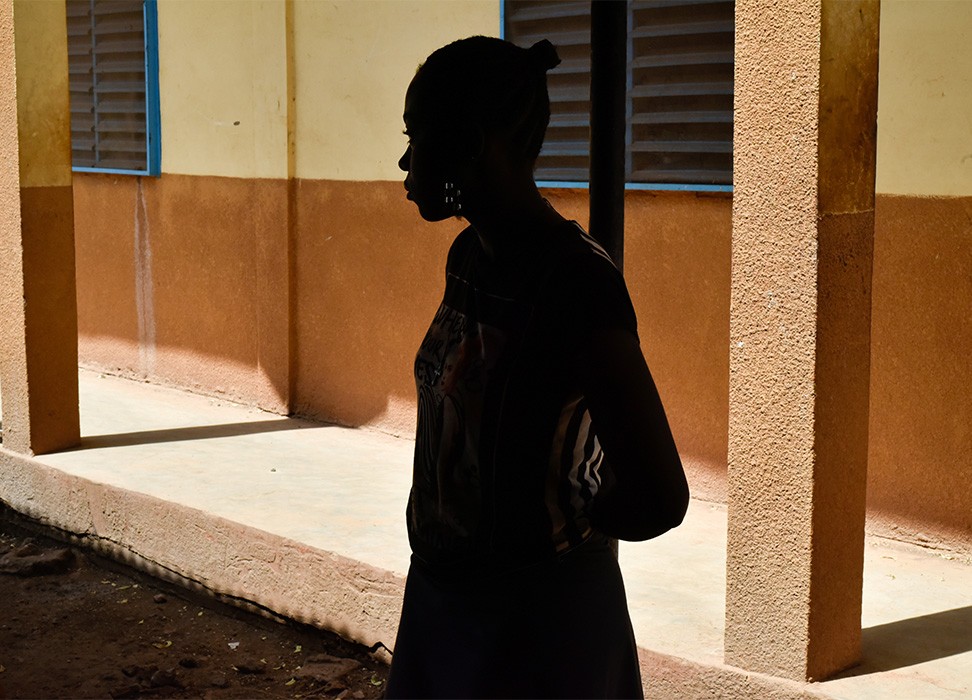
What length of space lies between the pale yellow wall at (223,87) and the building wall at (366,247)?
1 cm

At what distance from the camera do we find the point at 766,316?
3.80 m

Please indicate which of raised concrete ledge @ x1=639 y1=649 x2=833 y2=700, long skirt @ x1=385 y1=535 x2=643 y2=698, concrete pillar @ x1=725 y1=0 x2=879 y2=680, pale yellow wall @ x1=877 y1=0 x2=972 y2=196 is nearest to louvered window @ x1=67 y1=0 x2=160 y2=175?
pale yellow wall @ x1=877 y1=0 x2=972 y2=196

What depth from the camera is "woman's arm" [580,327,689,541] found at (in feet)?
6.22

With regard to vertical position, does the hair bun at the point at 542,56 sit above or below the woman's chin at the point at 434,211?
above

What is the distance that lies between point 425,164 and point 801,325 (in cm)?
191

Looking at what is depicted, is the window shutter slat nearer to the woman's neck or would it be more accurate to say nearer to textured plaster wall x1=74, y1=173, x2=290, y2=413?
textured plaster wall x1=74, y1=173, x2=290, y2=413

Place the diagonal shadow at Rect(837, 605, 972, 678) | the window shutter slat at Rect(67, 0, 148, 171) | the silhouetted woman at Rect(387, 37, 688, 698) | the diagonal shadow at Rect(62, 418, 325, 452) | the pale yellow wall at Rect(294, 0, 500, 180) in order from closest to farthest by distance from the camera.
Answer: the silhouetted woman at Rect(387, 37, 688, 698)
the diagonal shadow at Rect(837, 605, 972, 678)
the pale yellow wall at Rect(294, 0, 500, 180)
the diagonal shadow at Rect(62, 418, 325, 452)
the window shutter slat at Rect(67, 0, 148, 171)

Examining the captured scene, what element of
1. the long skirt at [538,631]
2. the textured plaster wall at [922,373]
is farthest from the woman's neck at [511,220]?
the textured plaster wall at [922,373]

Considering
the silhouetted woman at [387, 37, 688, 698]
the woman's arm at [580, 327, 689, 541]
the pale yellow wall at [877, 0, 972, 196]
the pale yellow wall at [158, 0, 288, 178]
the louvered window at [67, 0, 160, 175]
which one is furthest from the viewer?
the louvered window at [67, 0, 160, 175]

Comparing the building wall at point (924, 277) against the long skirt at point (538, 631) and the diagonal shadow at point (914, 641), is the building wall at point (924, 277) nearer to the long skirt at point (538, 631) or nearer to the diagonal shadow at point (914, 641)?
the diagonal shadow at point (914, 641)

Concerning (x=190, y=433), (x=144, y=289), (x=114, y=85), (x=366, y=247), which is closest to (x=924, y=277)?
(x=366, y=247)

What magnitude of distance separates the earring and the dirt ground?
3267 mm

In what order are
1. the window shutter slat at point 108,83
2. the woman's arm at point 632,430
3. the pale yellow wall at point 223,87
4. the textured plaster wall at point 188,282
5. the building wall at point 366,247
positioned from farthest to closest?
the window shutter slat at point 108,83 < the textured plaster wall at point 188,282 < the pale yellow wall at point 223,87 < the building wall at point 366,247 < the woman's arm at point 632,430

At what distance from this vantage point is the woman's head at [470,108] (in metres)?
2.06
